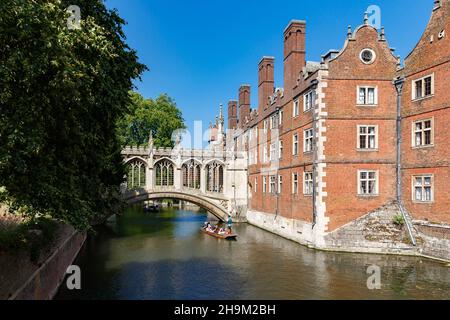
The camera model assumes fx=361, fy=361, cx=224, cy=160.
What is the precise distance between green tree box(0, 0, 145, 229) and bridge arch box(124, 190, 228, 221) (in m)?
24.6

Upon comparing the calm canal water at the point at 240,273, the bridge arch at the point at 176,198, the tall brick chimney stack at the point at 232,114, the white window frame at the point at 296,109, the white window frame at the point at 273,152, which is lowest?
the calm canal water at the point at 240,273

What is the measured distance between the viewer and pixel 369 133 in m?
22.1

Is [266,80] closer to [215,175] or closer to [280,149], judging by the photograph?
[280,149]

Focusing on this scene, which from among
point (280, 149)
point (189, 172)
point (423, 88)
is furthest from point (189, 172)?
point (423, 88)

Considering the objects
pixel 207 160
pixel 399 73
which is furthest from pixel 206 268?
pixel 207 160

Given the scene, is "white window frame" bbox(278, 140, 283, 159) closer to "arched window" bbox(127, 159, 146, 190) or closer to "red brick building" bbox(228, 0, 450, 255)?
"red brick building" bbox(228, 0, 450, 255)

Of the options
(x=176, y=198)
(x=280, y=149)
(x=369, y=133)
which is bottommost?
(x=176, y=198)

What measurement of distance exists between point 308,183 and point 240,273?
8.94 m

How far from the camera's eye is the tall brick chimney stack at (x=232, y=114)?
156 feet

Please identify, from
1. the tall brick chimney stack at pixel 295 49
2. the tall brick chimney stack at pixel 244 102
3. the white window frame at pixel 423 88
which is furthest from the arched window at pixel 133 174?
the white window frame at pixel 423 88

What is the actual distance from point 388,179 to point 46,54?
20.0 meters

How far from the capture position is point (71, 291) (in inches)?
555

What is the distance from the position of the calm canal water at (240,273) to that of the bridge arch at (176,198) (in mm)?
9302

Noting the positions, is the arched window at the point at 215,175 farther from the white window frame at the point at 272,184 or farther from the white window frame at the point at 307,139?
the white window frame at the point at 307,139
